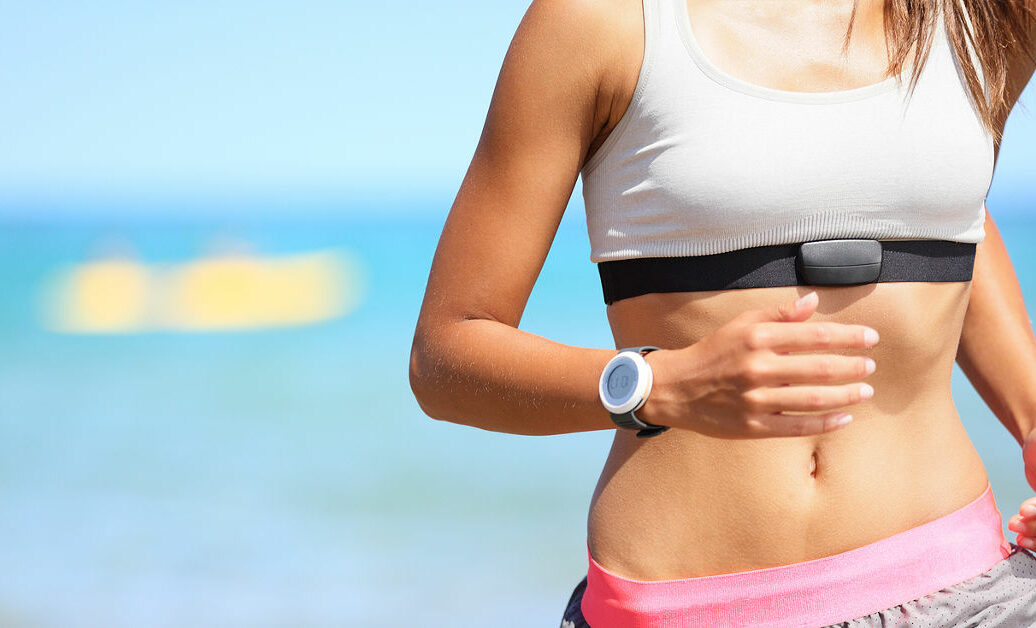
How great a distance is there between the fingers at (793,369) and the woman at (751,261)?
0.93 ft

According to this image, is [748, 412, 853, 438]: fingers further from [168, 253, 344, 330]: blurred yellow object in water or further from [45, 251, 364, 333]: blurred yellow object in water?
[168, 253, 344, 330]: blurred yellow object in water

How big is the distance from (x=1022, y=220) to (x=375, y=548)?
4543cm

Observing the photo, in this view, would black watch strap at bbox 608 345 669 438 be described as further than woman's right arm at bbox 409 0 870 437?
No

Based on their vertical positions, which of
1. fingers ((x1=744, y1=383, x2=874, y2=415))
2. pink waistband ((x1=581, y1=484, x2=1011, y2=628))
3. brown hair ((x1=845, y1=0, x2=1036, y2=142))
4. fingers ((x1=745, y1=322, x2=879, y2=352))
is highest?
brown hair ((x1=845, y1=0, x2=1036, y2=142))

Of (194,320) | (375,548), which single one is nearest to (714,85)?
(375,548)

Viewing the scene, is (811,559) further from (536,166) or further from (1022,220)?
(1022,220)

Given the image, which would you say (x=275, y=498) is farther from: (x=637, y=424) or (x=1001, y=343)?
(x=637, y=424)

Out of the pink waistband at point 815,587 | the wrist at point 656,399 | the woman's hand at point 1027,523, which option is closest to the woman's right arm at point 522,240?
the wrist at point 656,399

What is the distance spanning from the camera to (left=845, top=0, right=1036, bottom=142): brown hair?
1.58m

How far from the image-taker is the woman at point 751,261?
150 cm

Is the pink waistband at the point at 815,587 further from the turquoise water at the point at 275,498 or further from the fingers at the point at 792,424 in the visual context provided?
the turquoise water at the point at 275,498

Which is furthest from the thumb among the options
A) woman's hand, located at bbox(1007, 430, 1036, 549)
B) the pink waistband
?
woman's hand, located at bbox(1007, 430, 1036, 549)

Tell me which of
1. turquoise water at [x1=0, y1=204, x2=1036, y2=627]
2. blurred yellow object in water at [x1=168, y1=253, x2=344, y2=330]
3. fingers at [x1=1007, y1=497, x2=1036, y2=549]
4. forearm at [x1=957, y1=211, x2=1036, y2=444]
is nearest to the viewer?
fingers at [x1=1007, y1=497, x2=1036, y2=549]

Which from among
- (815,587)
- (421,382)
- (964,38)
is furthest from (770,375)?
(964,38)
